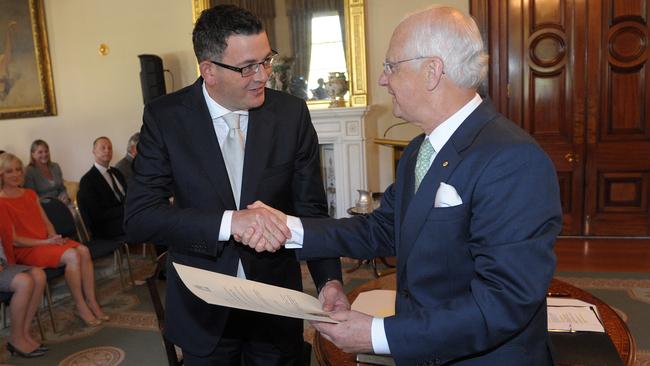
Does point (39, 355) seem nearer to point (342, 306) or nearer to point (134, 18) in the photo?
point (342, 306)

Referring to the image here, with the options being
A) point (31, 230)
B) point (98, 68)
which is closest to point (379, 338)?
point (31, 230)

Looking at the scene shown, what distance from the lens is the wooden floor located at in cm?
471

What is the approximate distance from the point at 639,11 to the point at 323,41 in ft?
10.4

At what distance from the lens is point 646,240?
546 centimetres

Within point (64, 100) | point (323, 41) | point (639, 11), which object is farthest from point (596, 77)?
point (64, 100)

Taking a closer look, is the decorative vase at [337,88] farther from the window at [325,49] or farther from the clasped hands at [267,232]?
the clasped hands at [267,232]

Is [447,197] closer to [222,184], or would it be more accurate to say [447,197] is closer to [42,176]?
[222,184]

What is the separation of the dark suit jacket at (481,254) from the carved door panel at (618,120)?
188 inches

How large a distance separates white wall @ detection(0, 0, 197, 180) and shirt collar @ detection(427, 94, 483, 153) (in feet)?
18.9

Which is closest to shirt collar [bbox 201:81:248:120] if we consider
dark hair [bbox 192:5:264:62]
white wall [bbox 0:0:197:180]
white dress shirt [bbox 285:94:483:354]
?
dark hair [bbox 192:5:264:62]

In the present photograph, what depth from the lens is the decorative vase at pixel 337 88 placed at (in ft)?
19.4

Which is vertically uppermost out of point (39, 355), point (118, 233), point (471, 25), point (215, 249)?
point (471, 25)

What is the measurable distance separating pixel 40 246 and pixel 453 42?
13.1 feet

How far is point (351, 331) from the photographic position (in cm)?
125
